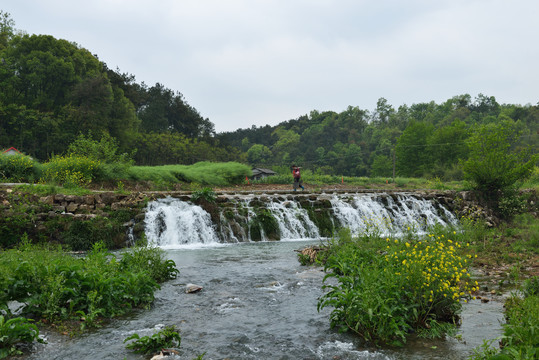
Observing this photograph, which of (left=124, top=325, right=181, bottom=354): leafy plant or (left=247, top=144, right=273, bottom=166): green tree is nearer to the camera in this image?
(left=124, top=325, right=181, bottom=354): leafy plant

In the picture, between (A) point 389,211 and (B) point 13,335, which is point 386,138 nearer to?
(A) point 389,211

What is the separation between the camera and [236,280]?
789 centimetres

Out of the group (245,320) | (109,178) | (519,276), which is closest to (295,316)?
(245,320)

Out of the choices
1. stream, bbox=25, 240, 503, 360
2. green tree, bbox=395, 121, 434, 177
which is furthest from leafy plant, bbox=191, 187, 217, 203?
green tree, bbox=395, 121, 434, 177

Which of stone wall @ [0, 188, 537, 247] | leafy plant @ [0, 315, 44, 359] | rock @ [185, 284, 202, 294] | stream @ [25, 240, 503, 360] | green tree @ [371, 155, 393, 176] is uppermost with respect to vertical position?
green tree @ [371, 155, 393, 176]

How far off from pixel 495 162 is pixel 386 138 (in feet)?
193

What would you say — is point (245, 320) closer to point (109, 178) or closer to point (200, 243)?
point (200, 243)

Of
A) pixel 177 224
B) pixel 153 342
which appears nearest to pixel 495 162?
pixel 177 224

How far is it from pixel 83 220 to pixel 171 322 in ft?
29.6

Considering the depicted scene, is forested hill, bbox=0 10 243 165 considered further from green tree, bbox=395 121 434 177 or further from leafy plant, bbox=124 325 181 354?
green tree, bbox=395 121 434 177

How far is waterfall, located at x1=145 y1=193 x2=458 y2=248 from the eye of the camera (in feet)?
47.5

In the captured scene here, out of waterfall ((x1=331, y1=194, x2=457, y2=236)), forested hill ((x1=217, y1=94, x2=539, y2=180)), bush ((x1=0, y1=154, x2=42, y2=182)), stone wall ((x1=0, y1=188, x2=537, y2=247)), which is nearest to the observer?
stone wall ((x1=0, y1=188, x2=537, y2=247))

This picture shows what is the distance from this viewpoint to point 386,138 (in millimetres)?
76062

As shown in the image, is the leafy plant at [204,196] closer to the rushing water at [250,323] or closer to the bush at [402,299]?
the rushing water at [250,323]
